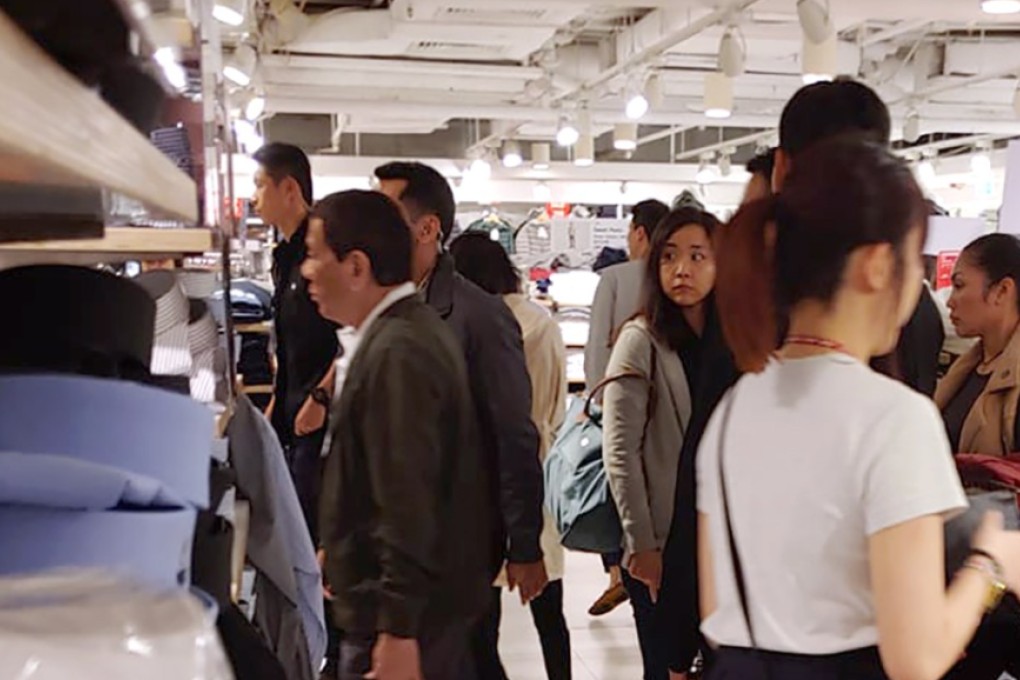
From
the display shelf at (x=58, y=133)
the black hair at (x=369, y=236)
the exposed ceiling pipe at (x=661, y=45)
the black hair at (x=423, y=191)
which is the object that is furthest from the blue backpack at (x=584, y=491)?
the exposed ceiling pipe at (x=661, y=45)

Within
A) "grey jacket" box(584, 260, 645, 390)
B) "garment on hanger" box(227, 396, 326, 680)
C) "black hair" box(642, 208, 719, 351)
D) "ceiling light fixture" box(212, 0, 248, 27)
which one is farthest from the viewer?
"grey jacket" box(584, 260, 645, 390)

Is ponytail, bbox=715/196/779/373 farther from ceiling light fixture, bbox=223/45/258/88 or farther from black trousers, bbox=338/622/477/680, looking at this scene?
ceiling light fixture, bbox=223/45/258/88

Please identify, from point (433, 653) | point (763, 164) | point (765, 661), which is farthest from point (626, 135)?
point (765, 661)

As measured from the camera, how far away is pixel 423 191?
2.92 meters

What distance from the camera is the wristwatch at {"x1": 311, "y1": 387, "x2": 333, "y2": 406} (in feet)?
9.68

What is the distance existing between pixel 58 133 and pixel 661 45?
6.61 m

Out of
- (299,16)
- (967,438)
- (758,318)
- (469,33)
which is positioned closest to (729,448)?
(758,318)

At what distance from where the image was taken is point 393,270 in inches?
86.4

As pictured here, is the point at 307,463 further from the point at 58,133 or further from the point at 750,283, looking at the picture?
the point at 58,133

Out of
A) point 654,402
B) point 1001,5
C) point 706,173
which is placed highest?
point 1001,5

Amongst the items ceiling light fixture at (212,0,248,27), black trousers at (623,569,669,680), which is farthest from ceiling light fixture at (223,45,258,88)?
black trousers at (623,569,669,680)

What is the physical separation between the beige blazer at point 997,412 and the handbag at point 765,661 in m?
1.58

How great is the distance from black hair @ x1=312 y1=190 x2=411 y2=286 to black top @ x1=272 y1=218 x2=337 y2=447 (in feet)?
2.80

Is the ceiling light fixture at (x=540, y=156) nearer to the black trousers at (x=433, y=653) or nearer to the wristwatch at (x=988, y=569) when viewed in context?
the black trousers at (x=433, y=653)
